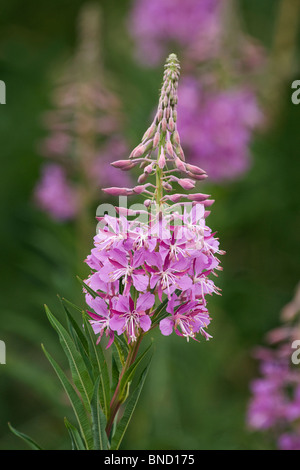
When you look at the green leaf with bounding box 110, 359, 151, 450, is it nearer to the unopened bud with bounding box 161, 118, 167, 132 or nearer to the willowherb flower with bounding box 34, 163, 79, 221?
the unopened bud with bounding box 161, 118, 167, 132

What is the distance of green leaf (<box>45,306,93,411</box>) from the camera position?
1.55 metres

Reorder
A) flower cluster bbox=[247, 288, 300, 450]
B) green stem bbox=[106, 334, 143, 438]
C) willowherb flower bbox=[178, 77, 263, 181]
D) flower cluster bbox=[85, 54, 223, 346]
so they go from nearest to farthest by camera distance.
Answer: flower cluster bbox=[85, 54, 223, 346]
green stem bbox=[106, 334, 143, 438]
flower cluster bbox=[247, 288, 300, 450]
willowherb flower bbox=[178, 77, 263, 181]

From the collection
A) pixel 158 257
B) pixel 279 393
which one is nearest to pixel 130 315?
pixel 158 257

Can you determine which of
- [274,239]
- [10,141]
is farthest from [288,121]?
[10,141]

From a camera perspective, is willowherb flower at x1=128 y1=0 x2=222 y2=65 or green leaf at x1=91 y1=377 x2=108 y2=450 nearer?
green leaf at x1=91 y1=377 x2=108 y2=450

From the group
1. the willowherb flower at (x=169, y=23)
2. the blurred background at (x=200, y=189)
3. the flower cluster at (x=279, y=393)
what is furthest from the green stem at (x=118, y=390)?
the willowherb flower at (x=169, y=23)

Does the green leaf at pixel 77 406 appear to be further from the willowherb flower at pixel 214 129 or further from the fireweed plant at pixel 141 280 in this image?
the willowherb flower at pixel 214 129

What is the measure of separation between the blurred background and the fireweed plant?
4.92 ft

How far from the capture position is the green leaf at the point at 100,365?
1585 millimetres

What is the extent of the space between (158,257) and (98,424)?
0.45 metres

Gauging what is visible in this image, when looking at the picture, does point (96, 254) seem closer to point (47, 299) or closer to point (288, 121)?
point (47, 299)

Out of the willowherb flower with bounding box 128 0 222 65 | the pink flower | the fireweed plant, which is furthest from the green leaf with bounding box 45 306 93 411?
the willowherb flower with bounding box 128 0 222 65
